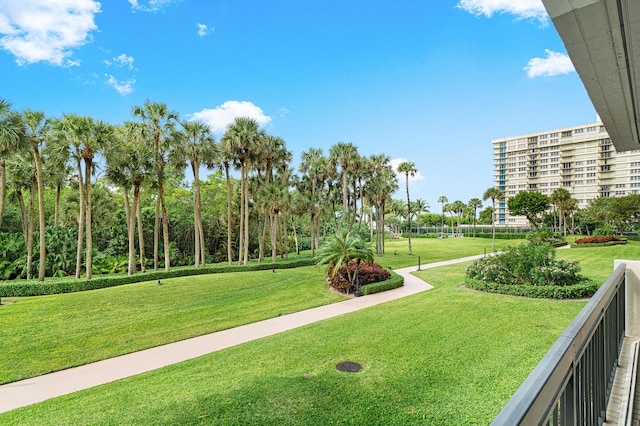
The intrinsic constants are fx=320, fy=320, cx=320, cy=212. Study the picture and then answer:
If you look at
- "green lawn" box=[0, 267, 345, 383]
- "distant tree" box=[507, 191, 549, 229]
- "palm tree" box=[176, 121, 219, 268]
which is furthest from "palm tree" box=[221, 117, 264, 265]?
"distant tree" box=[507, 191, 549, 229]

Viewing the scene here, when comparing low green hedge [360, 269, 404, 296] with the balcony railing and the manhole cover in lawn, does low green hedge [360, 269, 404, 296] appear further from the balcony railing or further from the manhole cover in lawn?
the balcony railing

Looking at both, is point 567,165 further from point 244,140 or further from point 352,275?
point 352,275

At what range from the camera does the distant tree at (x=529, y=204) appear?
6191cm

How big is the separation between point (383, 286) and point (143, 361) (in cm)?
1116

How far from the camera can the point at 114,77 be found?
2727cm

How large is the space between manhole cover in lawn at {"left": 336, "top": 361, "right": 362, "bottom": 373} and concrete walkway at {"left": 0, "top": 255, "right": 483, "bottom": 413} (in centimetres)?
386

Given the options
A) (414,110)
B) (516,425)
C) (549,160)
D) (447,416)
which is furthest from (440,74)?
(549,160)

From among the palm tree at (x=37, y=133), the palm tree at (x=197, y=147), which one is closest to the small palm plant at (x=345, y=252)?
the palm tree at (x=197, y=147)

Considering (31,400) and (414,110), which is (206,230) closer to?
(414,110)

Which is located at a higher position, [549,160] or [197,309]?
[549,160]

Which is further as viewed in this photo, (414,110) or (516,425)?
(414,110)

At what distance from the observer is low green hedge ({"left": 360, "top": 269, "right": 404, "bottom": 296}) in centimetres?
1587

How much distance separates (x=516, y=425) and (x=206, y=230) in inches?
1384

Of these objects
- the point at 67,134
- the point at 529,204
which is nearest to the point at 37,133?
A: the point at 67,134
